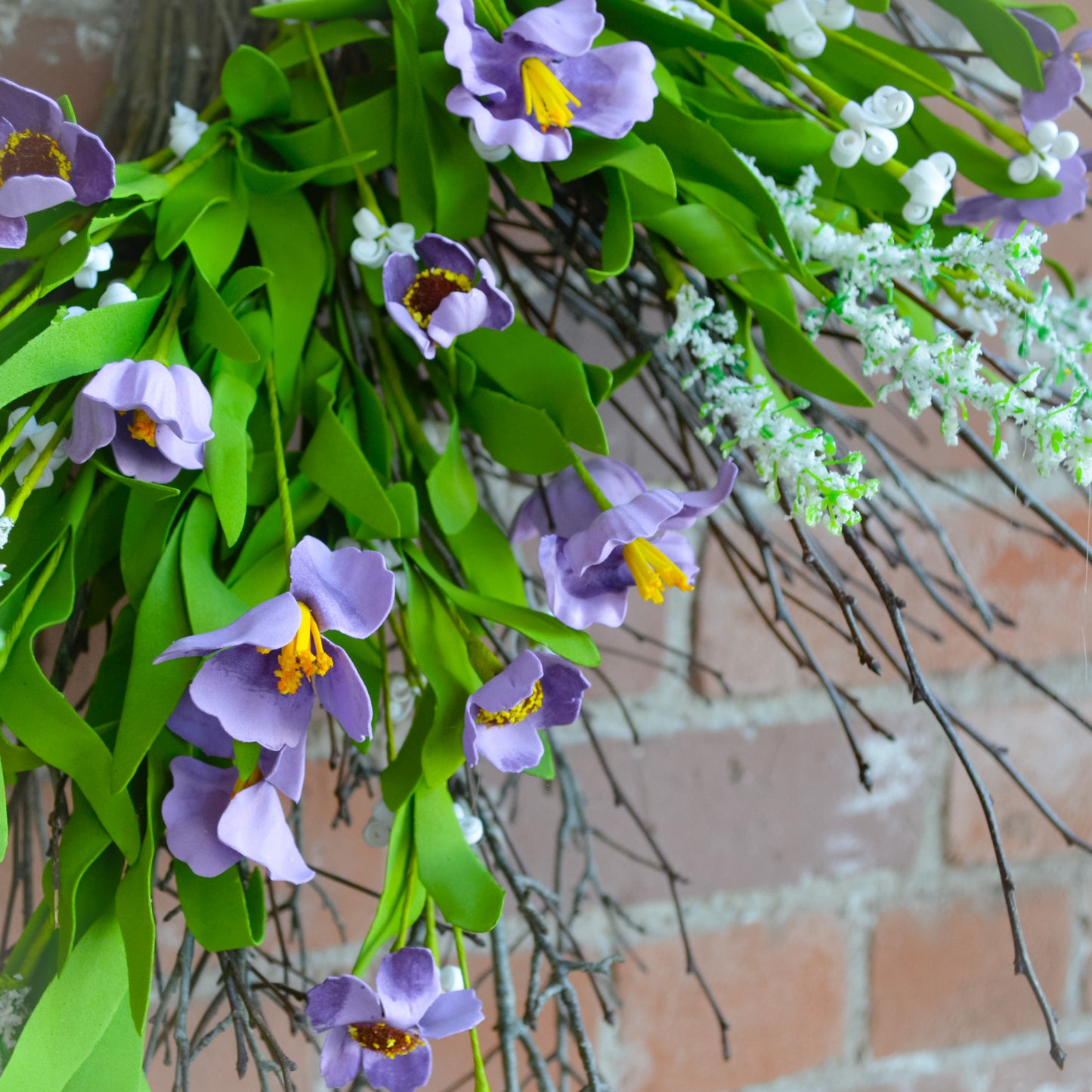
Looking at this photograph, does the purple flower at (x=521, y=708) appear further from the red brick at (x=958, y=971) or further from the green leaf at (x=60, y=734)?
the red brick at (x=958, y=971)

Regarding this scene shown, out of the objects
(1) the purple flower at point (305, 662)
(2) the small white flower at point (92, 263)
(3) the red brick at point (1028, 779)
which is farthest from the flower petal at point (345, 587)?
(3) the red brick at point (1028, 779)

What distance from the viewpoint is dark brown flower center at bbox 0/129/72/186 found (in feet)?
0.85

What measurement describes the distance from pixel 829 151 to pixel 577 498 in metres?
0.12

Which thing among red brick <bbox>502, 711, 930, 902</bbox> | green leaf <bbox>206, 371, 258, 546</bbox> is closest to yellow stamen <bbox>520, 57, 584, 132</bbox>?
green leaf <bbox>206, 371, 258, 546</bbox>

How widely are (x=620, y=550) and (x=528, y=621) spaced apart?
0.10 feet

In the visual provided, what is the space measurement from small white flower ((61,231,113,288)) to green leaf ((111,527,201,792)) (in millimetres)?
74

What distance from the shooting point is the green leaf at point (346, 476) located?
0.86ft

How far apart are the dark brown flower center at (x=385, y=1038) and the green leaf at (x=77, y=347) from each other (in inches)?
7.1

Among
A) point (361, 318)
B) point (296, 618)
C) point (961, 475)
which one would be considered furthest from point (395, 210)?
point (961, 475)

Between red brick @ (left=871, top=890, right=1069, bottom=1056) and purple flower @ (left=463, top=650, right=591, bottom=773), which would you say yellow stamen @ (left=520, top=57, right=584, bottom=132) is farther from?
red brick @ (left=871, top=890, right=1069, bottom=1056)

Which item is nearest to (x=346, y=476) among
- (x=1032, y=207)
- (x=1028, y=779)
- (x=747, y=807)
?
(x=1032, y=207)

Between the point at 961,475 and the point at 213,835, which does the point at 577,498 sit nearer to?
the point at 213,835

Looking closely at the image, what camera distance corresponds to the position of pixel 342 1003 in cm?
27

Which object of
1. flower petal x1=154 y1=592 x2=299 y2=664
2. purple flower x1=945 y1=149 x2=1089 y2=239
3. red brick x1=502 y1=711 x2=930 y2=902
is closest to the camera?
flower petal x1=154 y1=592 x2=299 y2=664
